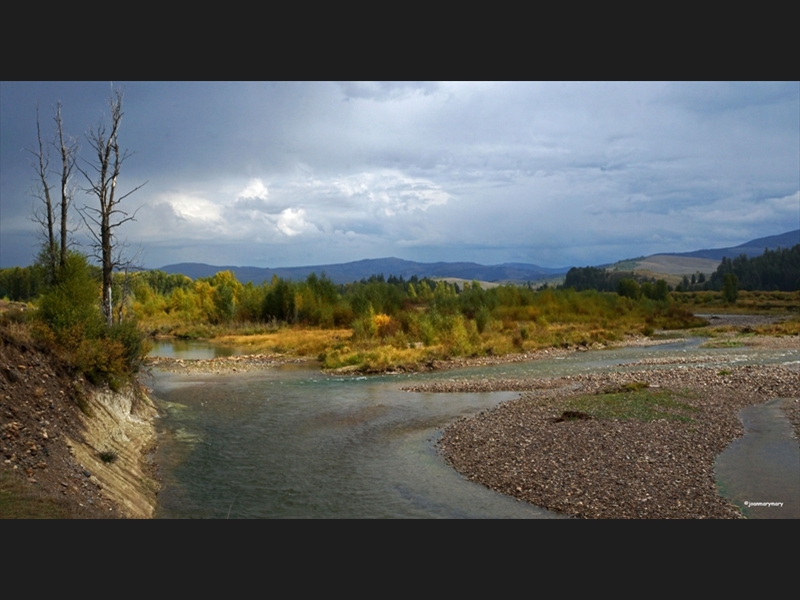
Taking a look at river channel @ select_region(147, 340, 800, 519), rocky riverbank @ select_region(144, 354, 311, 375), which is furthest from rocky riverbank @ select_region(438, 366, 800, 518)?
rocky riverbank @ select_region(144, 354, 311, 375)

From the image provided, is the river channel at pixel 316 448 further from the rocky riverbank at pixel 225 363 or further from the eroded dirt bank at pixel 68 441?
the rocky riverbank at pixel 225 363

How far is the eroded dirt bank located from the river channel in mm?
806

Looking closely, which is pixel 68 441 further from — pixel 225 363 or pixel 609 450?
pixel 225 363

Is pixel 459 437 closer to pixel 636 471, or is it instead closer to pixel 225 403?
pixel 636 471

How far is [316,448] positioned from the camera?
58.2 ft

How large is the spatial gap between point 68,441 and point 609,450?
12784 mm

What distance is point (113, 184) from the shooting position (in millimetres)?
22750

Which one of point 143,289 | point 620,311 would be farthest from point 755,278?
point 143,289

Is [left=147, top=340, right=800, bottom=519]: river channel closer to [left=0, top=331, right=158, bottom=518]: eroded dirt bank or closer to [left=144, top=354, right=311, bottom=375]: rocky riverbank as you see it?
[left=0, top=331, right=158, bottom=518]: eroded dirt bank

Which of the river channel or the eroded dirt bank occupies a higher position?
the eroded dirt bank

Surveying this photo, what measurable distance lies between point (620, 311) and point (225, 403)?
2335 inches

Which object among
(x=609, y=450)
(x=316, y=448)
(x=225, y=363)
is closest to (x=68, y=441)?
(x=316, y=448)

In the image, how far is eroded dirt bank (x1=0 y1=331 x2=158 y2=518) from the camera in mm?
11227

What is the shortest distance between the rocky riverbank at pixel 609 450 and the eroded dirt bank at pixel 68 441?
7755mm
